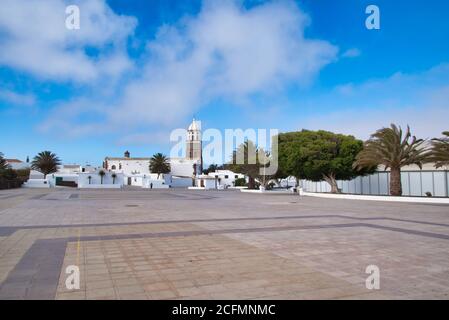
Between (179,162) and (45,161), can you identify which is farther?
(179,162)

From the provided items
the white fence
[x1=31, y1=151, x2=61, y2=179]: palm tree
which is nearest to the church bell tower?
[x1=31, y1=151, x2=61, y2=179]: palm tree

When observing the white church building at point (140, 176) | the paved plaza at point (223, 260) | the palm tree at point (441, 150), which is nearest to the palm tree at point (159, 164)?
the white church building at point (140, 176)

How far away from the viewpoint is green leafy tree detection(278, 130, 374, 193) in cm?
3020

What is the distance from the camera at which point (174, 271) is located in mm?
5871

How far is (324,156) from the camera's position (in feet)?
99.6

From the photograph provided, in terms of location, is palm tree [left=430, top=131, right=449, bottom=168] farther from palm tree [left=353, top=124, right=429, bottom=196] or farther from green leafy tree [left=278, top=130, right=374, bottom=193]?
green leafy tree [left=278, top=130, right=374, bottom=193]

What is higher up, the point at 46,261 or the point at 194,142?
the point at 194,142

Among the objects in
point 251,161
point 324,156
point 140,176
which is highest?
point 251,161

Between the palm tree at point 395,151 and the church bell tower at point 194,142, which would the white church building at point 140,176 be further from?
the palm tree at point 395,151

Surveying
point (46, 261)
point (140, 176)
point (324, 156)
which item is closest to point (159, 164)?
→ point (140, 176)

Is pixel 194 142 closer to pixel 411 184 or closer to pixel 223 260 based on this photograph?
pixel 411 184

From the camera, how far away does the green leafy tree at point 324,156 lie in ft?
99.1
